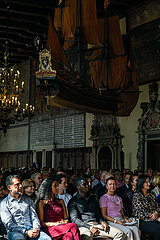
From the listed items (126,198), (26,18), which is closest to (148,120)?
(126,198)

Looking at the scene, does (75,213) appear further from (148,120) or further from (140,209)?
(148,120)

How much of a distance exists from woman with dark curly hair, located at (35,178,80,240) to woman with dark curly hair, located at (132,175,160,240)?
1.69 m

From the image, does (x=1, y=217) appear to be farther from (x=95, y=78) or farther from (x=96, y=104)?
(x=95, y=78)

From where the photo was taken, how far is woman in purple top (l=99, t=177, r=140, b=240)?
6.20 meters

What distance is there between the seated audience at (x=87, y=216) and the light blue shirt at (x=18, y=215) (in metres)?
0.78

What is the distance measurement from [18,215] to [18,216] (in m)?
0.02

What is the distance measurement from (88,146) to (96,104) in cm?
895

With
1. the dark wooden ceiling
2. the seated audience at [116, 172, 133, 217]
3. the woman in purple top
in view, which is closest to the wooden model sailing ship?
the dark wooden ceiling

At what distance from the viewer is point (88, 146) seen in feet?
72.7

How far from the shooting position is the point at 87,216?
6.02m

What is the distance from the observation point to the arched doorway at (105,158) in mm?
20312

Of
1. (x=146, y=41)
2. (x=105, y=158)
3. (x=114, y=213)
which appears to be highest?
(x=146, y=41)

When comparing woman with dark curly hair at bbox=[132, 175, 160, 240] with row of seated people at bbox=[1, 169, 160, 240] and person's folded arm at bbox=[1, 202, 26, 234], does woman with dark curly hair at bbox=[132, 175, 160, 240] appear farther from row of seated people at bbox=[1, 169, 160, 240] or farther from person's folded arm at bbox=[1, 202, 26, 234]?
person's folded arm at bbox=[1, 202, 26, 234]

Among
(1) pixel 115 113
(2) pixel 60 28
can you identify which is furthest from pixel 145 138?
(2) pixel 60 28
